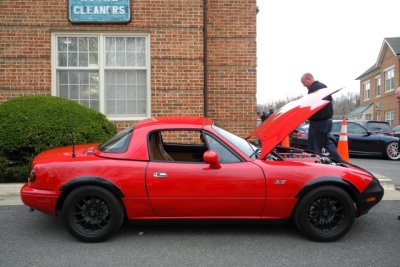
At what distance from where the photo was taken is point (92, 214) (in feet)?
13.3

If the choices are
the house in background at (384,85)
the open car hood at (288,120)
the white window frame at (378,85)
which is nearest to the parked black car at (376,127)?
the open car hood at (288,120)

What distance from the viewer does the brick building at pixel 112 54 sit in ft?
26.0

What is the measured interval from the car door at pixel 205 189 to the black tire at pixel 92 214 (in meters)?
0.43

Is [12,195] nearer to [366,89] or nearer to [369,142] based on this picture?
[369,142]

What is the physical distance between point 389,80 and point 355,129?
19784 mm

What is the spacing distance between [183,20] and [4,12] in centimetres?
379

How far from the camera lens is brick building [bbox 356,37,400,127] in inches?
1086

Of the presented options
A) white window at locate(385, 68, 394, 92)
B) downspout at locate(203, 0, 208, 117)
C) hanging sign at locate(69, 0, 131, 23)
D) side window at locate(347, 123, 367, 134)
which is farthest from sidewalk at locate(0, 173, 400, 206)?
white window at locate(385, 68, 394, 92)

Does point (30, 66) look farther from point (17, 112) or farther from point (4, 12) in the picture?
point (17, 112)

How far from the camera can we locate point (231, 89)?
865 centimetres

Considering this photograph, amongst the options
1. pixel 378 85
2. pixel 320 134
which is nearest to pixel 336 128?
pixel 320 134

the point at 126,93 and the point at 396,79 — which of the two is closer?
the point at 126,93

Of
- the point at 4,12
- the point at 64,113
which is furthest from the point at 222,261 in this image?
the point at 4,12

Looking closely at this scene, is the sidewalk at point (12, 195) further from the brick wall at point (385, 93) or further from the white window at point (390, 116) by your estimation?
the white window at point (390, 116)
